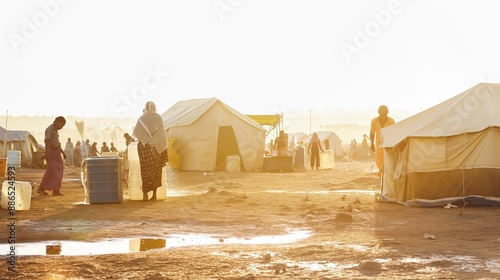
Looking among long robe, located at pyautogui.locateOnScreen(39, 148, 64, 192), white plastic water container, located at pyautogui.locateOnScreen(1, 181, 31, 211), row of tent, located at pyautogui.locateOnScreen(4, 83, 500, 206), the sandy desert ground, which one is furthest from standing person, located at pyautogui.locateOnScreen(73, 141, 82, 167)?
row of tent, located at pyautogui.locateOnScreen(4, 83, 500, 206)

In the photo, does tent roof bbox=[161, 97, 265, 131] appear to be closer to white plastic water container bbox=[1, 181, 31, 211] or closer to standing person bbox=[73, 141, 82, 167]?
standing person bbox=[73, 141, 82, 167]

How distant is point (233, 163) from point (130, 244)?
18637 millimetres

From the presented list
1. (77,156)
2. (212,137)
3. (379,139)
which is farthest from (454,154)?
(77,156)

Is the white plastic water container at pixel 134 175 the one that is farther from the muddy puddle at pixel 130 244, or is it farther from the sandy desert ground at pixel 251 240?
the muddy puddle at pixel 130 244

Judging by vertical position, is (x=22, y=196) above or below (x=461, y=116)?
below

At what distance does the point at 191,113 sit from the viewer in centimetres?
2733

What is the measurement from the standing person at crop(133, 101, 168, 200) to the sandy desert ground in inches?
16.0

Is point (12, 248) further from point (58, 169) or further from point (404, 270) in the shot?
point (58, 169)

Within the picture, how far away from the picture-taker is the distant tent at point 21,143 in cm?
3406

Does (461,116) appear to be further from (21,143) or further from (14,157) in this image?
(21,143)

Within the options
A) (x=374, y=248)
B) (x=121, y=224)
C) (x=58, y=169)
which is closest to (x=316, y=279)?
(x=374, y=248)

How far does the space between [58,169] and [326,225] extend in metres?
6.44

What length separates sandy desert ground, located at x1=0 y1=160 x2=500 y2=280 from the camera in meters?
5.95

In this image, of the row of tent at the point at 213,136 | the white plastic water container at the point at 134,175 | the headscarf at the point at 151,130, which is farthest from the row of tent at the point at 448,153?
the row of tent at the point at 213,136
